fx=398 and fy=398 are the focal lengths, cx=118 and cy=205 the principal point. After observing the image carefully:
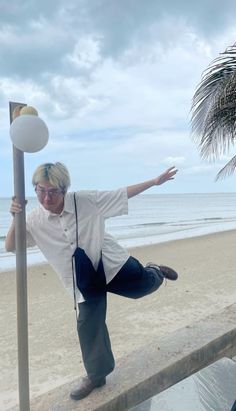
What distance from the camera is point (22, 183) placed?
75.7 inches

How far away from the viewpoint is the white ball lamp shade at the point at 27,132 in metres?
1.78

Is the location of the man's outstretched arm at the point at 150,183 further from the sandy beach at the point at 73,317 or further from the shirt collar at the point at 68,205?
the sandy beach at the point at 73,317

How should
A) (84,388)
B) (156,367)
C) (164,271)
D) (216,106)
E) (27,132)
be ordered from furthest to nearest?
(216,106) < (164,271) < (156,367) < (84,388) < (27,132)

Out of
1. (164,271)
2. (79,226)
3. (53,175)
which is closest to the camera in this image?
(53,175)

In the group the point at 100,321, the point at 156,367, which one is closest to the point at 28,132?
the point at 100,321

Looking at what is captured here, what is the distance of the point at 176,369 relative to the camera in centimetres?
267

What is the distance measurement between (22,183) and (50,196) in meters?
0.29

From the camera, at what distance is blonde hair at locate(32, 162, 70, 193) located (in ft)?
7.04

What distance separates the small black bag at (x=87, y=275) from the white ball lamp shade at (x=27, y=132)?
0.69 metres

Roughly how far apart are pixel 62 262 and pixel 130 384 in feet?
2.84

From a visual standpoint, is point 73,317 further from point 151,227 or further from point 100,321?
point 151,227

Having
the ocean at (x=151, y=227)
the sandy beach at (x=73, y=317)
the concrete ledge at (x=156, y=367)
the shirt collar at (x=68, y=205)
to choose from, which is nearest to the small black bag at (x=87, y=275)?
the shirt collar at (x=68, y=205)

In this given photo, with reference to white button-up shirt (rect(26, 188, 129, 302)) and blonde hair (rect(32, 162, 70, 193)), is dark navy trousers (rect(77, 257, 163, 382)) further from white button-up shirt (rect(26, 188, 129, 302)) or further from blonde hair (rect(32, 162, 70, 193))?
blonde hair (rect(32, 162, 70, 193))

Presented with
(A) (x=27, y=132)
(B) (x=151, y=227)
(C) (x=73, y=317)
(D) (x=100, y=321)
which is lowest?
(B) (x=151, y=227)
